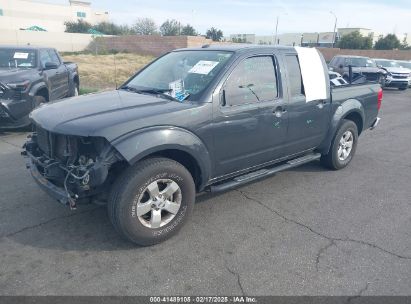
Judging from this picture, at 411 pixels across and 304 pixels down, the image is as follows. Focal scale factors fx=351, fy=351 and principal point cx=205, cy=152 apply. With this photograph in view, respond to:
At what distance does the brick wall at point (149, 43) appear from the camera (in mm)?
29594

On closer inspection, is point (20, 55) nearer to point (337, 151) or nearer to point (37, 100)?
point (37, 100)

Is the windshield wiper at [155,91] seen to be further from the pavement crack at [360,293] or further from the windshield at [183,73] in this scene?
the pavement crack at [360,293]

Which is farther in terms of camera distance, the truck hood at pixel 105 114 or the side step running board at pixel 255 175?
the side step running board at pixel 255 175

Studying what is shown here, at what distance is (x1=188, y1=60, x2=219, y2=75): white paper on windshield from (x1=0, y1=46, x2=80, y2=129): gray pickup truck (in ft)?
15.2

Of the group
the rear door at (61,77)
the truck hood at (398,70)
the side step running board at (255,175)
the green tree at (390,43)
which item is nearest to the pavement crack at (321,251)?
the side step running board at (255,175)

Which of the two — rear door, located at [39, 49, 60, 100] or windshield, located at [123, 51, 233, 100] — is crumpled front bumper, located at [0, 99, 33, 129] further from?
windshield, located at [123, 51, 233, 100]

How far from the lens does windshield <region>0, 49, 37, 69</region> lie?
8.02m

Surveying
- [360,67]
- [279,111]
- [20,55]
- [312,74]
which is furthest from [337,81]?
[360,67]

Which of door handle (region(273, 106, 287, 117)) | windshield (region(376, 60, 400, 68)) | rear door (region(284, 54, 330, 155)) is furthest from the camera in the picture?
windshield (region(376, 60, 400, 68))

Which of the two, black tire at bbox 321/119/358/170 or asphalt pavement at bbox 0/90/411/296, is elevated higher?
black tire at bbox 321/119/358/170

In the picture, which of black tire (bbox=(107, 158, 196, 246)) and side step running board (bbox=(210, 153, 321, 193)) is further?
side step running board (bbox=(210, 153, 321, 193))

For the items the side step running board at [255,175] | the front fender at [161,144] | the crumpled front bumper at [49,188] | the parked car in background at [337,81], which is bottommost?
the side step running board at [255,175]

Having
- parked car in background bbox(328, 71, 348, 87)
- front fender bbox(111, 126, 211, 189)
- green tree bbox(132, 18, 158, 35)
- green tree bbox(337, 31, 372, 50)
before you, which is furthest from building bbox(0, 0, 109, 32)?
front fender bbox(111, 126, 211, 189)

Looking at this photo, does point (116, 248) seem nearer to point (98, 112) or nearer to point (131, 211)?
point (131, 211)
